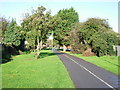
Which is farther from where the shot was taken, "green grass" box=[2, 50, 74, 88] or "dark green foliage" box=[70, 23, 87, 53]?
"dark green foliage" box=[70, 23, 87, 53]

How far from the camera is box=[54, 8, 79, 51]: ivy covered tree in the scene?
63.7m

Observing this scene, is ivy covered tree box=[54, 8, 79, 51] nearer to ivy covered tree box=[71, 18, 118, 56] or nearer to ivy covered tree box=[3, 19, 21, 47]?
ivy covered tree box=[71, 18, 118, 56]

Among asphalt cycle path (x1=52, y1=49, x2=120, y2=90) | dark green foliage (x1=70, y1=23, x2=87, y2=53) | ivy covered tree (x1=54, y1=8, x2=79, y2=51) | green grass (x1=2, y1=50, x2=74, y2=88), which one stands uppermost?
ivy covered tree (x1=54, y1=8, x2=79, y2=51)

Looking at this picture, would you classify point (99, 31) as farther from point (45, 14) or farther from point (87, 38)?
point (45, 14)

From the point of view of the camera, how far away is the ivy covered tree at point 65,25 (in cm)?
6372

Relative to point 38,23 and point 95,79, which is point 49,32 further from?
point 95,79

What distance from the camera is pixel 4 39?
40.1m

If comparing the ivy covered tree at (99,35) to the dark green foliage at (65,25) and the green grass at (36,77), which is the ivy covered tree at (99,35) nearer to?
the green grass at (36,77)

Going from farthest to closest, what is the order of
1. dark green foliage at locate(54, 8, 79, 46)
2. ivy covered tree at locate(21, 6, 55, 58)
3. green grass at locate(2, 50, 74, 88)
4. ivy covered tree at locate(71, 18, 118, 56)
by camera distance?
dark green foliage at locate(54, 8, 79, 46), ivy covered tree at locate(71, 18, 118, 56), ivy covered tree at locate(21, 6, 55, 58), green grass at locate(2, 50, 74, 88)

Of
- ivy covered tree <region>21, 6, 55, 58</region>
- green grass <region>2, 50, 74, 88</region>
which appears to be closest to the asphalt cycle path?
green grass <region>2, 50, 74, 88</region>

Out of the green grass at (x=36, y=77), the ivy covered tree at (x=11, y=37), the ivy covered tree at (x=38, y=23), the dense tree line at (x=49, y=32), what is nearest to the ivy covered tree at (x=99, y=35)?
the dense tree line at (x=49, y=32)

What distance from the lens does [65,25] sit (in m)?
65.2

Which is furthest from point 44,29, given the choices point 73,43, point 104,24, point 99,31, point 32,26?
point 73,43

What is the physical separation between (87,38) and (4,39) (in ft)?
64.1
